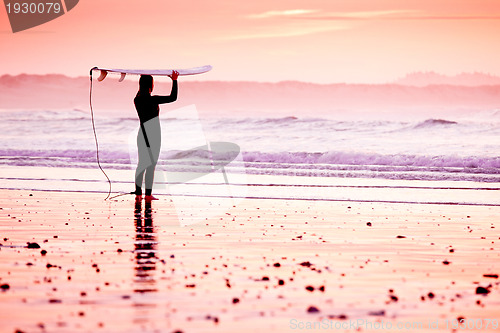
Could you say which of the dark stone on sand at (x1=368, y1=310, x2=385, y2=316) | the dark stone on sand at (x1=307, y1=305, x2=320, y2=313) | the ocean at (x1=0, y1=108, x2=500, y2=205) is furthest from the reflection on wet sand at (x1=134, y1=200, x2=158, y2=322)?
the ocean at (x1=0, y1=108, x2=500, y2=205)

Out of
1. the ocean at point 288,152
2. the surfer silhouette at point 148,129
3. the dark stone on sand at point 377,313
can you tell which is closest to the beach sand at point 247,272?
the dark stone on sand at point 377,313

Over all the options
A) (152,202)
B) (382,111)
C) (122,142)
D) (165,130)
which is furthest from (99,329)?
(382,111)

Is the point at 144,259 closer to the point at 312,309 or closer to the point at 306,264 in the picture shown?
the point at 306,264

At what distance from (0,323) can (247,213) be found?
846 centimetres

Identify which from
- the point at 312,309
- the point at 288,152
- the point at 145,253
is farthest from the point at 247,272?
the point at 288,152

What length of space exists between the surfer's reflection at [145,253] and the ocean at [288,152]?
5.63 metres

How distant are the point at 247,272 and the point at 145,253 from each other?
59.6 inches

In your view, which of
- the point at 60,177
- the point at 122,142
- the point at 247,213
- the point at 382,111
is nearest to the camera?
the point at 247,213

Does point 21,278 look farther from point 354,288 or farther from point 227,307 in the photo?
point 354,288

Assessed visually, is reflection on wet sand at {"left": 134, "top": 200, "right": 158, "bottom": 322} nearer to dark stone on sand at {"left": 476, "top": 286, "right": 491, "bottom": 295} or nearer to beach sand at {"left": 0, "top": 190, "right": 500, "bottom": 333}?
beach sand at {"left": 0, "top": 190, "right": 500, "bottom": 333}

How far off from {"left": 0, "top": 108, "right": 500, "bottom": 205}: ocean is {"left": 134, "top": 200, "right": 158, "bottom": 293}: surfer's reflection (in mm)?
5627

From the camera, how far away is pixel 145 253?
31.6 feet

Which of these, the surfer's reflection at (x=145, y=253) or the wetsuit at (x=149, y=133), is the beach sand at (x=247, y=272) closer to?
the surfer's reflection at (x=145, y=253)

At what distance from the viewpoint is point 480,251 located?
1015 cm
